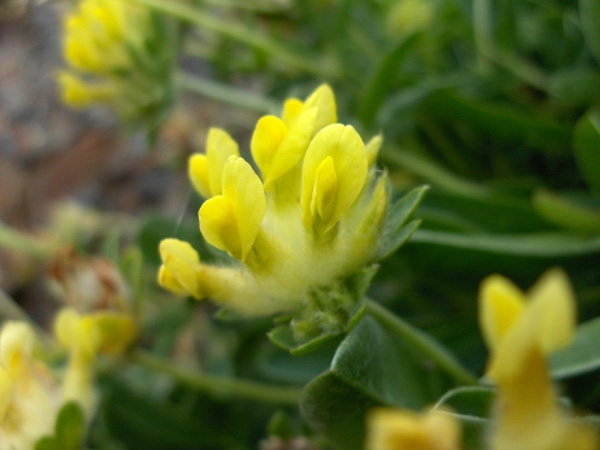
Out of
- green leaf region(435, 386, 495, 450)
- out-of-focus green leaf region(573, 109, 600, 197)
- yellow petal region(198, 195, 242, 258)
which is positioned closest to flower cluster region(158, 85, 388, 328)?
yellow petal region(198, 195, 242, 258)

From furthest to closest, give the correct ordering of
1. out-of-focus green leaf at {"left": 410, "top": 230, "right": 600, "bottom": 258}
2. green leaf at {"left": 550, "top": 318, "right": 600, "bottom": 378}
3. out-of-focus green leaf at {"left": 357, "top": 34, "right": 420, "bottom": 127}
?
out-of-focus green leaf at {"left": 357, "top": 34, "right": 420, "bottom": 127} < out-of-focus green leaf at {"left": 410, "top": 230, "right": 600, "bottom": 258} < green leaf at {"left": 550, "top": 318, "right": 600, "bottom": 378}

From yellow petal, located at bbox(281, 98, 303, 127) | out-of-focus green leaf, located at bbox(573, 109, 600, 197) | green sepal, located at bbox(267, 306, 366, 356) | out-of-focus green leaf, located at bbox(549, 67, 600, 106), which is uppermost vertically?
out-of-focus green leaf, located at bbox(549, 67, 600, 106)

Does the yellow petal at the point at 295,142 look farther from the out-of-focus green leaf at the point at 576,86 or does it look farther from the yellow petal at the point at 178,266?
the out-of-focus green leaf at the point at 576,86

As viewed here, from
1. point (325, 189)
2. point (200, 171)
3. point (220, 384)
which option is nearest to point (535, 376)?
point (325, 189)

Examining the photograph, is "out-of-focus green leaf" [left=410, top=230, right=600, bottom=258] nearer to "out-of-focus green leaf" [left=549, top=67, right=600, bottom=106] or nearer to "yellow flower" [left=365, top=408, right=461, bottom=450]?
"out-of-focus green leaf" [left=549, top=67, right=600, bottom=106]

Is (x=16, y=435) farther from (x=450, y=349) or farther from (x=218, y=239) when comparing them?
(x=450, y=349)

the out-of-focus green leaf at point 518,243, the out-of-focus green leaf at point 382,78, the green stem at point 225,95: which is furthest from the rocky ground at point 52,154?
the out-of-focus green leaf at point 518,243

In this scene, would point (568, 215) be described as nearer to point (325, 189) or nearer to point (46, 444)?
point (325, 189)
